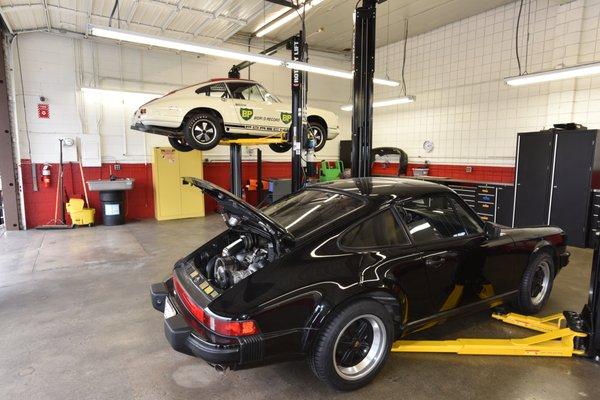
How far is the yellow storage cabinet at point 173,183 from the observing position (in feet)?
27.1

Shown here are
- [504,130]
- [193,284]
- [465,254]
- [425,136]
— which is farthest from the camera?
[425,136]

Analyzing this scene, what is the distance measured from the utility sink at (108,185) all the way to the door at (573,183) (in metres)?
8.21

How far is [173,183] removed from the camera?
8.40 metres

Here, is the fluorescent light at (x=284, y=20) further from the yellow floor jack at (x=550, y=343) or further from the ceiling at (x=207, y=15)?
the yellow floor jack at (x=550, y=343)

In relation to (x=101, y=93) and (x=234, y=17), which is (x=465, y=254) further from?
(x=101, y=93)

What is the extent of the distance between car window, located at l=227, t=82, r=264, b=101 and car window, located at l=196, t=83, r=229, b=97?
12 centimetres

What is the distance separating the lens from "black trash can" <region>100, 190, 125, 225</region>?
7.48 m

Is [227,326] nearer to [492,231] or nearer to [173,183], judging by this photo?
[492,231]

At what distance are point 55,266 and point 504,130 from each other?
871 centimetres

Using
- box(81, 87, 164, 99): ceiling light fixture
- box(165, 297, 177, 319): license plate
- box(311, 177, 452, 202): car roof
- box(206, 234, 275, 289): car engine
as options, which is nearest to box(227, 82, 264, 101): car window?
box(81, 87, 164, 99): ceiling light fixture

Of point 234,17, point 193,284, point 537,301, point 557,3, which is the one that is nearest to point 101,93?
point 234,17

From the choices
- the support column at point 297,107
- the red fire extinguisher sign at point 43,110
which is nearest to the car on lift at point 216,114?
the support column at point 297,107

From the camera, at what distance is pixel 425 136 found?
374 inches

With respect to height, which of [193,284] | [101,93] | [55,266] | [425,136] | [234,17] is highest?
[234,17]
